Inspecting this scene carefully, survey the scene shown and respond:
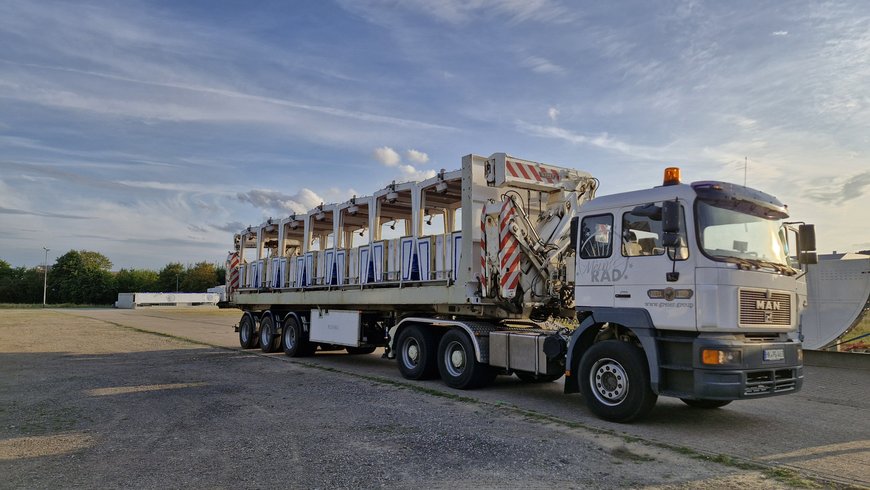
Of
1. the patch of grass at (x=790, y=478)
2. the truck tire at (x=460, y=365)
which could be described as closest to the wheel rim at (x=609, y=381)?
the patch of grass at (x=790, y=478)

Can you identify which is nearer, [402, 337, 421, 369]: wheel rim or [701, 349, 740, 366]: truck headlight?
[701, 349, 740, 366]: truck headlight

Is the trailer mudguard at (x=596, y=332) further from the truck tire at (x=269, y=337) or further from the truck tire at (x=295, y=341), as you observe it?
the truck tire at (x=269, y=337)

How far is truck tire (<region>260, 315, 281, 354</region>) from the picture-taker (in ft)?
55.2

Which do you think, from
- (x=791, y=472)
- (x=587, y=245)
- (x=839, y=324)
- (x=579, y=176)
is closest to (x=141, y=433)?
(x=587, y=245)

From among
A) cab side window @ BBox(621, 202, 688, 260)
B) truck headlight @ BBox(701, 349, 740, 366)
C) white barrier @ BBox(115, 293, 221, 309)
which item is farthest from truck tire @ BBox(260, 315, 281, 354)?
white barrier @ BBox(115, 293, 221, 309)

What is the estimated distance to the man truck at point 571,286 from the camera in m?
6.73

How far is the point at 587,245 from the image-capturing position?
315 inches

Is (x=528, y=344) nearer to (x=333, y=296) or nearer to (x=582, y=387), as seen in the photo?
(x=582, y=387)

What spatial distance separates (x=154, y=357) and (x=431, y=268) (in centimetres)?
889

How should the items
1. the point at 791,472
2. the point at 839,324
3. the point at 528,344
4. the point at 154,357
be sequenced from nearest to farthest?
the point at 791,472
the point at 528,344
the point at 839,324
the point at 154,357

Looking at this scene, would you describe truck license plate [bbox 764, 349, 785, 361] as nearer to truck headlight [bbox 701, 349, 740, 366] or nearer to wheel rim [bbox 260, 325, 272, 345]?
truck headlight [bbox 701, 349, 740, 366]

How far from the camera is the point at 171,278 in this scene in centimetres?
10938

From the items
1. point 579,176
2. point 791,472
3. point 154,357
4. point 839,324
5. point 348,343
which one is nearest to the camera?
point 791,472

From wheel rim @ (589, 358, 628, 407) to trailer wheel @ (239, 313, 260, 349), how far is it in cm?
1296
